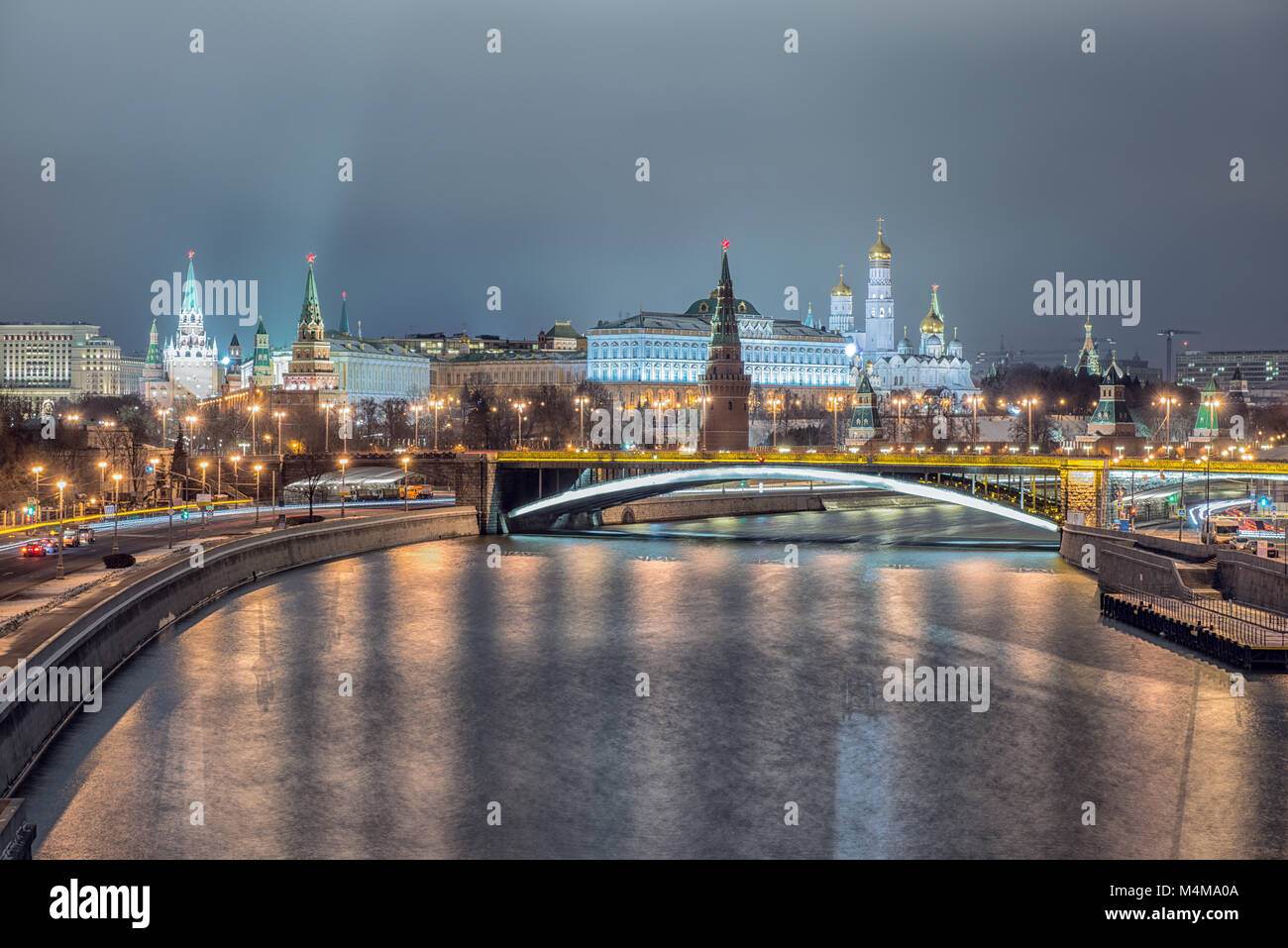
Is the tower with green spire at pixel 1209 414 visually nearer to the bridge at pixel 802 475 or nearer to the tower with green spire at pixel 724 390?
the bridge at pixel 802 475

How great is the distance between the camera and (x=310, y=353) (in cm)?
9906

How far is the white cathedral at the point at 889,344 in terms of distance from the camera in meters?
124

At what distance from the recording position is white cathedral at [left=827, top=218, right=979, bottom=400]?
406ft

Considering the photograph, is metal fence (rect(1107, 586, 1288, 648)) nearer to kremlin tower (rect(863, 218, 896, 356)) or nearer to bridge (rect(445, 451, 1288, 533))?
bridge (rect(445, 451, 1288, 533))

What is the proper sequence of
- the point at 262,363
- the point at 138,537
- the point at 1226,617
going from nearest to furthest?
1. the point at 1226,617
2. the point at 138,537
3. the point at 262,363

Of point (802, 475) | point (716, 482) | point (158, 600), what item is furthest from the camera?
point (716, 482)

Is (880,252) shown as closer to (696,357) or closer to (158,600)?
(696,357)

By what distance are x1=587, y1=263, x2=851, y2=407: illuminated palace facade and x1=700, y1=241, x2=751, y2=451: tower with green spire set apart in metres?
28.4

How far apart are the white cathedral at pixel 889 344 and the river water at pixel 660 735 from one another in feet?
314

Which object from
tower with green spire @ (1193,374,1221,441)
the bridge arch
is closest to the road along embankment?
the bridge arch

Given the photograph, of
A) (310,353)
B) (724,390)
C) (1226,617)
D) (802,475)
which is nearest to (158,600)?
(1226,617)

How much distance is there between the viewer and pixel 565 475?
4491 cm

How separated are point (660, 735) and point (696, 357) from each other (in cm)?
8931
